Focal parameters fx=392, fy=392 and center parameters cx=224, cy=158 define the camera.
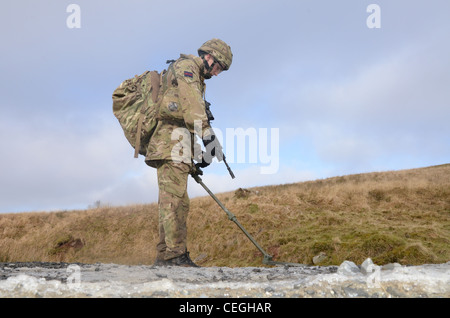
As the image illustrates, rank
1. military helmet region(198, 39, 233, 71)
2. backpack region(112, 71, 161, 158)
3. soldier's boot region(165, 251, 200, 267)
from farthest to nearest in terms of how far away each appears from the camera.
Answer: military helmet region(198, 39, 233, 71), backpack region(112, 71, 161, 158), soldier's boot region(165, 251, 200, 267)

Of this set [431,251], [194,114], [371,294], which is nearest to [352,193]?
[431,251]

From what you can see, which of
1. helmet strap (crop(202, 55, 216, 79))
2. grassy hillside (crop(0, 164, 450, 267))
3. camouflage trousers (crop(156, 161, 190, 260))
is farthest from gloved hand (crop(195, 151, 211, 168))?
grassy hillside (crop(0, 164, 450, 267))

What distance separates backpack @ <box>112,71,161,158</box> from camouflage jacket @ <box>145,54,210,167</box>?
18cm

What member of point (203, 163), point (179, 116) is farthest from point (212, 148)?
point (179, 116)

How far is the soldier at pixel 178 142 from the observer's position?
6.27 metres

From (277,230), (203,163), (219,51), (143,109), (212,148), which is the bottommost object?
(277,230)

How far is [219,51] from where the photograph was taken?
6848mm

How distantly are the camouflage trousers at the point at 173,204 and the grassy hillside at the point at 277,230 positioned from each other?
3.90 metres

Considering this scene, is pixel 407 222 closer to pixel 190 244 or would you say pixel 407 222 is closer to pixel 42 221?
pixel 190 244

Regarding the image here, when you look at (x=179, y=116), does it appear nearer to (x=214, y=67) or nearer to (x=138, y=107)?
(x=138, y=107)

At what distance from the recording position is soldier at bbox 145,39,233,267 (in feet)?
20.6

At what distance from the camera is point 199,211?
14.6 m

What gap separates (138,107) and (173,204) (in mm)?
1890

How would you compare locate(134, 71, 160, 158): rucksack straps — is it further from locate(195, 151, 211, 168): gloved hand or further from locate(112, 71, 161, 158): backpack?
locate(195, 151, 211, 168): gloved hand
